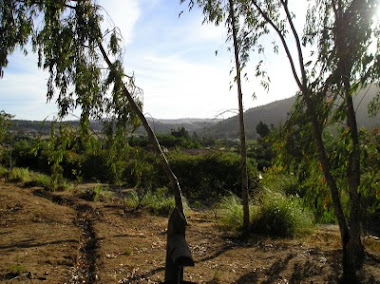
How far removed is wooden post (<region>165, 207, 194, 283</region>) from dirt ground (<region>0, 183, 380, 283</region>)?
1.48m

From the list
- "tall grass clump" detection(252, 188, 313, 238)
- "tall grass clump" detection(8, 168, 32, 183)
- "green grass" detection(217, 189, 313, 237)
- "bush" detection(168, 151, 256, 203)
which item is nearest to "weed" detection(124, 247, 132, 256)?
"green grass" detection(217, 189, 313, 237)

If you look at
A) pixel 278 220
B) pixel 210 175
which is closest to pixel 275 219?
pixel 278 220

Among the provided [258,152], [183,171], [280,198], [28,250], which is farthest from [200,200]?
[258,152]

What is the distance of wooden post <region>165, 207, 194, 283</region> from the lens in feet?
10.0

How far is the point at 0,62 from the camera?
5395mm

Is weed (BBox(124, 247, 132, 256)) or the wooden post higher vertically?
the wooden post

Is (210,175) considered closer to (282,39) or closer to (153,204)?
(153,204)

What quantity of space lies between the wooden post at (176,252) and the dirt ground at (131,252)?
1.48 meters

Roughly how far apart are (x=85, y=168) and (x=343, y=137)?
46.4 feet

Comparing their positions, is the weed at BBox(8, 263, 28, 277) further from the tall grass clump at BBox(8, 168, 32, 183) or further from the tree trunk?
the tall grass clump at BBox(8, 168, 32, 183)

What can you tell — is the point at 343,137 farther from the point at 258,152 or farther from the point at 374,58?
the point at 258,152

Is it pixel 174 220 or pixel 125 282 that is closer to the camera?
pixel 174 220

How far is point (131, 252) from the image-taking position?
5.88 m

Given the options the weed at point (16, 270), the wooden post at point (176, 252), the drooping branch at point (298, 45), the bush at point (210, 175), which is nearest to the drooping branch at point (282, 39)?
the drooping branch at point (298, 45)
